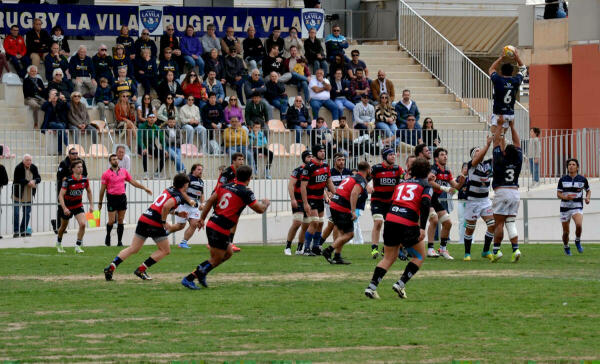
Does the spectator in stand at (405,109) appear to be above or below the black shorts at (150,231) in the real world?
above

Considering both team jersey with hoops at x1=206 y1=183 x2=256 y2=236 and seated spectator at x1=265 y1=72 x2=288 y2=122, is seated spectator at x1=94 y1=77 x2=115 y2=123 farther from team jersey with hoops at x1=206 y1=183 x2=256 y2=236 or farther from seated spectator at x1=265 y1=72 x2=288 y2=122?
team jersey with hoops at x1=206 y1=183 x2=256 y2=236

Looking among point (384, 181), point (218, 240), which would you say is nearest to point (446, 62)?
point (384, 181)

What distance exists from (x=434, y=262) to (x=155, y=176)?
10482 mm

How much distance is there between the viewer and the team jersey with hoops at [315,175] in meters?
22.6

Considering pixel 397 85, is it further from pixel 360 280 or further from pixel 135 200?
pixel 360 280

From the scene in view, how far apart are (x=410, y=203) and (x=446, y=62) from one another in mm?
23662

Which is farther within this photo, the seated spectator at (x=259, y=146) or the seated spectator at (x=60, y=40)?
the seated spectator at (x=60, y=40)

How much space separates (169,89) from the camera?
31766 mm

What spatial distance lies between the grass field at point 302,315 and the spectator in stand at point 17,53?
12.5 m

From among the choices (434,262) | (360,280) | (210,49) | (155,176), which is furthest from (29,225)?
(360,280)

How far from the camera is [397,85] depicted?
1467 inches

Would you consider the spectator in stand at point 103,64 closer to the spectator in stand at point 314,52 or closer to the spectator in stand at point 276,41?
the spectator in stand at point 276,41

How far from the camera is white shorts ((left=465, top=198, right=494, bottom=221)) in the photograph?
21594 mm

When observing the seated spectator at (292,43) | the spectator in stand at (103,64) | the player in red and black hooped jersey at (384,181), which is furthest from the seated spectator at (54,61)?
the player in red and black hooped jersey at (384,181)
